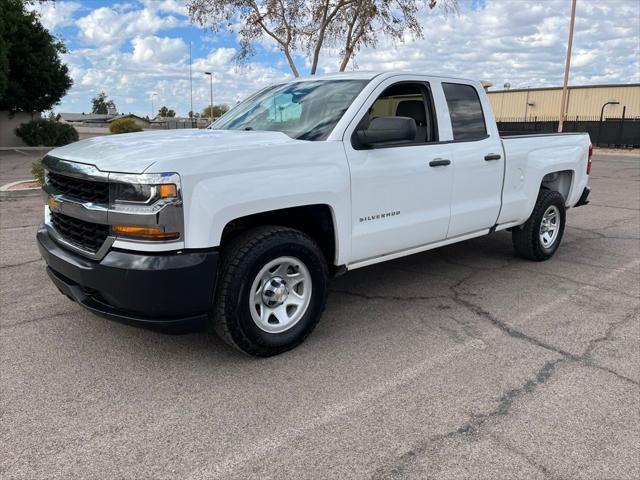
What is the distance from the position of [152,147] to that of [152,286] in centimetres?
90

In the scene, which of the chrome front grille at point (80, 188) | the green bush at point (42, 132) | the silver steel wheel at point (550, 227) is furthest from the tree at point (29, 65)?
the silver steel wheel at point (550, 227)

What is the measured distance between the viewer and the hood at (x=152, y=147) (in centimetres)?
312

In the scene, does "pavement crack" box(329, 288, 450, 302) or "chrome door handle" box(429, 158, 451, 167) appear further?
"pavement crack" box(329, 288, 450, 302)

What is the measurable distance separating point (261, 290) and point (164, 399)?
0.90 meters

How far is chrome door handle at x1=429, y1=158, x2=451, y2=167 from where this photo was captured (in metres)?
4.50

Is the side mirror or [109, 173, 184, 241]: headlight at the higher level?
the side mirror

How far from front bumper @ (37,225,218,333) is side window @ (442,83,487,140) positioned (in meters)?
2.82

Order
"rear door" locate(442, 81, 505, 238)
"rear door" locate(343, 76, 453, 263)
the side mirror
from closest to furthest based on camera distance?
1. the side mirror
2. "rear door" locate(343, 76, 453, 263)
3. "rear door" locate(442, 81, 505, 238)

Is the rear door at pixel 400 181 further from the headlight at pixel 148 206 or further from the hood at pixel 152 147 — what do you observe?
the headlight at pixel 148 206

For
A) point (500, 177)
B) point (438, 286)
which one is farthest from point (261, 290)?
point (500, 177)

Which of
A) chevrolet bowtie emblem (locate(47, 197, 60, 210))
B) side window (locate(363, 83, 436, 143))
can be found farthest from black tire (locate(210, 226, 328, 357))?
side window (locate(363, 83, 436, 143))

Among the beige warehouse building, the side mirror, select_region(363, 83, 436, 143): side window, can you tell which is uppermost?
the beige warehouse building

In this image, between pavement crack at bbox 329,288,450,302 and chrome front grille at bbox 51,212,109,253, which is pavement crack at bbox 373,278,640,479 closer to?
pavement crack at bbox 329,288,450,302

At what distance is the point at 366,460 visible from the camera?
263 cm
